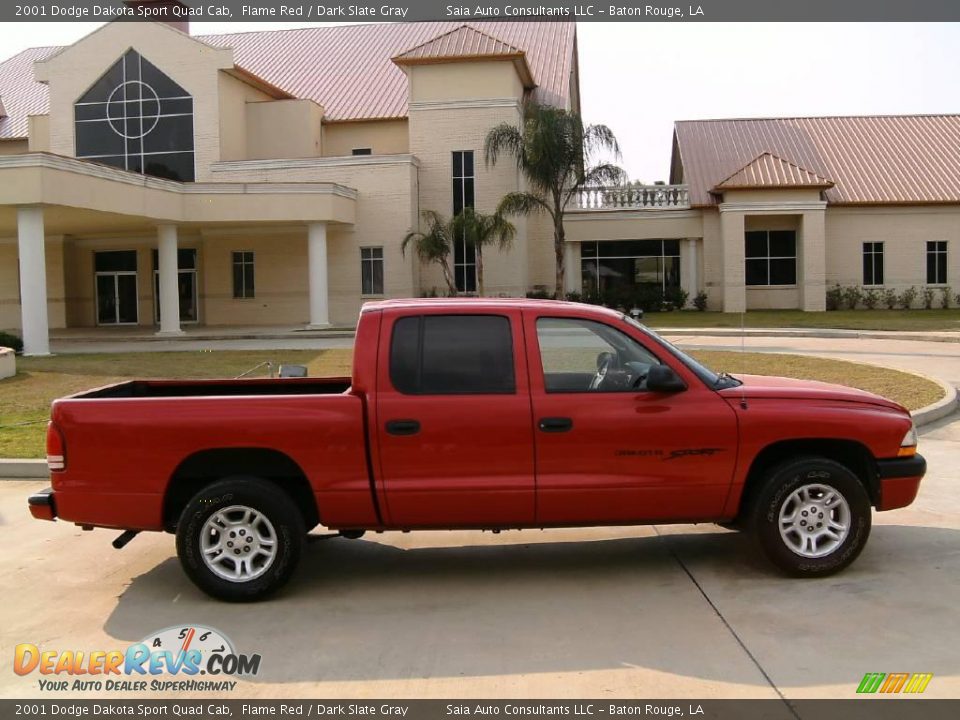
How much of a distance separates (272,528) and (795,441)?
10.9 ft

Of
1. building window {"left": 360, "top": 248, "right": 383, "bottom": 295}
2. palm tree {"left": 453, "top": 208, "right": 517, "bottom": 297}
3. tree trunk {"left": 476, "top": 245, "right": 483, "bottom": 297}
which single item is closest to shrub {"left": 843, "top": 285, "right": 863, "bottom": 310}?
palm tree {"left": 453, "top": 208, "right": 517, "bottom": 297}

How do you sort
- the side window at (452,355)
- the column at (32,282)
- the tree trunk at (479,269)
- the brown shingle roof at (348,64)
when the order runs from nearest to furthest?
the side window at (452,355) < the column at (32,282) < the tree trunk at (479,269) < the brown shingle roof at (348,64)

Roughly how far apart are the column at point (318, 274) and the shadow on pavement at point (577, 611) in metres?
25.9

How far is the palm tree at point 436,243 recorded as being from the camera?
1300 inches

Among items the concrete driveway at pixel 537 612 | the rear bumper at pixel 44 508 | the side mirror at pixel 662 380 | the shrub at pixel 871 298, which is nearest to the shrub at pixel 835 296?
the shrub at pixel 871 298

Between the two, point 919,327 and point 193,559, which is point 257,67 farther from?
point 193,559

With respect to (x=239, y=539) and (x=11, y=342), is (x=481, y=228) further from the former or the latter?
(x=239, y=539)

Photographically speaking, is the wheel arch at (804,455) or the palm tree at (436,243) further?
the palm tree at (436,243)

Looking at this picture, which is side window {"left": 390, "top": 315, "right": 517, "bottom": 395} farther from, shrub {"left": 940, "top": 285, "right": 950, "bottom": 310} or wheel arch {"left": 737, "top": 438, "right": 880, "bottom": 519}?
shrub {"left": 940, "top": 285, "right": 950, "bottom": 310}

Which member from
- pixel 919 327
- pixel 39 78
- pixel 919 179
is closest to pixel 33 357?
pixel 39 78

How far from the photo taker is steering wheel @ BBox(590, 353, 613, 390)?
6.35m

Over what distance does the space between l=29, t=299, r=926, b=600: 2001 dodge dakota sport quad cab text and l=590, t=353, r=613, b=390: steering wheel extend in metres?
0.15

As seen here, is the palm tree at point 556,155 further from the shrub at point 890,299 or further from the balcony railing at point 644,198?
the shrub at point 890,299
